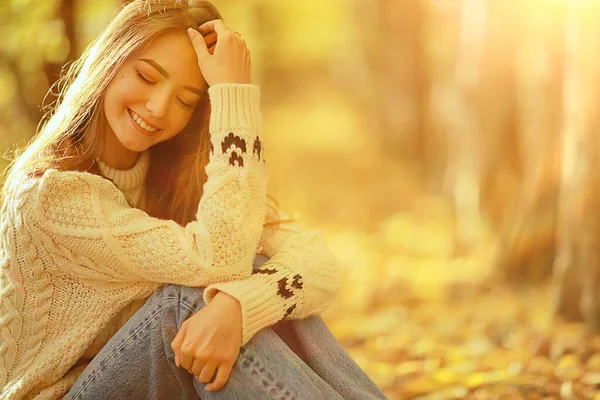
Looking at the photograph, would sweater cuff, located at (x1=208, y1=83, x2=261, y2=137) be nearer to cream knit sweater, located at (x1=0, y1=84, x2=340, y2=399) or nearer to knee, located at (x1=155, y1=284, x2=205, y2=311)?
cream knit sweater, located at (x1=0, y1=84, x2=340, y2=399)

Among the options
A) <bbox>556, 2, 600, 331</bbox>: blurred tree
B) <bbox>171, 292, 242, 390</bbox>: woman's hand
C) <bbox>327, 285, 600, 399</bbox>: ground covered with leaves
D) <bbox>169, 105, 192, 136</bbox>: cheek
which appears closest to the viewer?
<bbox>171, 292, 242, 390</bbox>: woman's hand

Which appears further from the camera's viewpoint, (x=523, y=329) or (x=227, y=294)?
(x=523, y=329)

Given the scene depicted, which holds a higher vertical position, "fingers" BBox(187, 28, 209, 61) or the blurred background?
"fingers" BBox(187, 28, 209, 61)

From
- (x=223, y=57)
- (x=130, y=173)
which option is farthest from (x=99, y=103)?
(x=223, y=57)

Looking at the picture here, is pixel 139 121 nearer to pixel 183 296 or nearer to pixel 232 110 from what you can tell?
pixel 232 110

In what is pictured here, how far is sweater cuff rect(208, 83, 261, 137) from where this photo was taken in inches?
66.7

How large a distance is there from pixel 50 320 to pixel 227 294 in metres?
0.41

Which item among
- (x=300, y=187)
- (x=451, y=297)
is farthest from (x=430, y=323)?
(x=300, y=187)

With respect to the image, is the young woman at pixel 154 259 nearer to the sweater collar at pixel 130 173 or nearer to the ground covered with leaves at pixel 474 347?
the sweater collar at pixel 130 173

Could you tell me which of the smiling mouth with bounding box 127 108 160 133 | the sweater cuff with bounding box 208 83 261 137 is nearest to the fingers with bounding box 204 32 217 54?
the sweater cuff with bounding box 208 83 261 137

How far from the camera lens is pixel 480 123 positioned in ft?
14.3

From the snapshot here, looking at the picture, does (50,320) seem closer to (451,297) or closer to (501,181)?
(451,297)

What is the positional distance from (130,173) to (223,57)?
1.31ft

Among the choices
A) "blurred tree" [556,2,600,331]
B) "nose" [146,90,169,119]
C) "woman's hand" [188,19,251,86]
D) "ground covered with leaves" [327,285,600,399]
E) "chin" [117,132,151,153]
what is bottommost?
"ground covered with leaves" [327,285,600,399]
